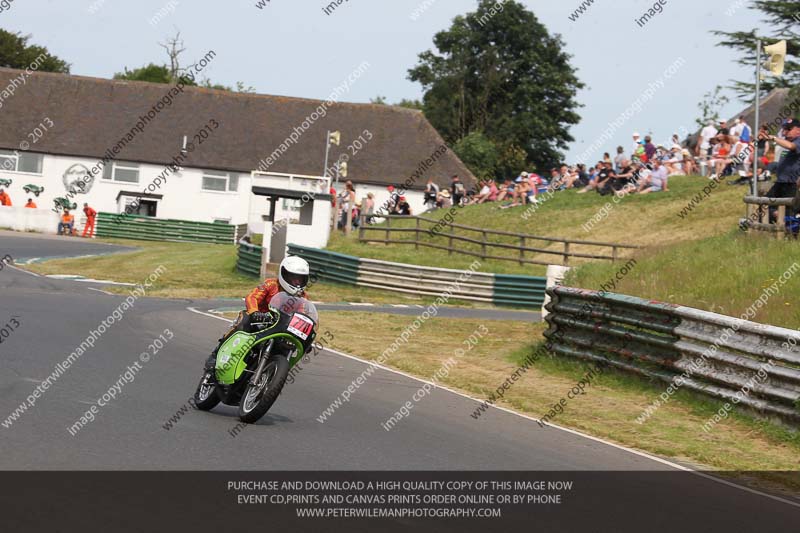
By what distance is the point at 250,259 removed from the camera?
3350 centimetres

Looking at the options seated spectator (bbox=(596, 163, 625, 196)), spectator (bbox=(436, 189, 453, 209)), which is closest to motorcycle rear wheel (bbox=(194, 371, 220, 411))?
seated spectator (bbox=(596, 163, 625, 196))

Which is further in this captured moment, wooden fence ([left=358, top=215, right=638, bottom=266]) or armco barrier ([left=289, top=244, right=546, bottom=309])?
wooden fence ([left=358, top=215, right=638, bottom=266])

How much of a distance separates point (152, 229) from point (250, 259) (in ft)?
77.5

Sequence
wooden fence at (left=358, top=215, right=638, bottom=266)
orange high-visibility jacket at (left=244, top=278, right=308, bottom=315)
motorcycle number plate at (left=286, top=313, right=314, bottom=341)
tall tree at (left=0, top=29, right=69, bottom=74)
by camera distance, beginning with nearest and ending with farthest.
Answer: motorcycle number plate at (left=286, top=313, right=314, bottom=341) → orange high-visibility jacket at (left=244, top=278, right=308, bottom=315) → wooden fence at (left=358, top=215, right=638, bottom=266) → tall tree at (left=0, top=29, right=69, bottom=74)

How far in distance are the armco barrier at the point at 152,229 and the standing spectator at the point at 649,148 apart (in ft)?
87.7

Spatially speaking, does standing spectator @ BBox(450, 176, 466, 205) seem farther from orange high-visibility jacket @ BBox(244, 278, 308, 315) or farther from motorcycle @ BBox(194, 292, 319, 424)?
motorcycle @ BBox(194, 292, 319, 424)

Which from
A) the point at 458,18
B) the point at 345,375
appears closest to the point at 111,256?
the point at 345,375

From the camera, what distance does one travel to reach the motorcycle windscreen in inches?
390

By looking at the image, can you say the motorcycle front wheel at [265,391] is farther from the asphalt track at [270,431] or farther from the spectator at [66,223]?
the spectator at [66,223]

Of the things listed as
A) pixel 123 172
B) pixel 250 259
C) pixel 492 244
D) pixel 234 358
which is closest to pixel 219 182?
pixel 123 172

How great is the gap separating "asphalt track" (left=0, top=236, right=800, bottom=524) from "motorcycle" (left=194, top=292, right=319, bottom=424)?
0.25 meters
